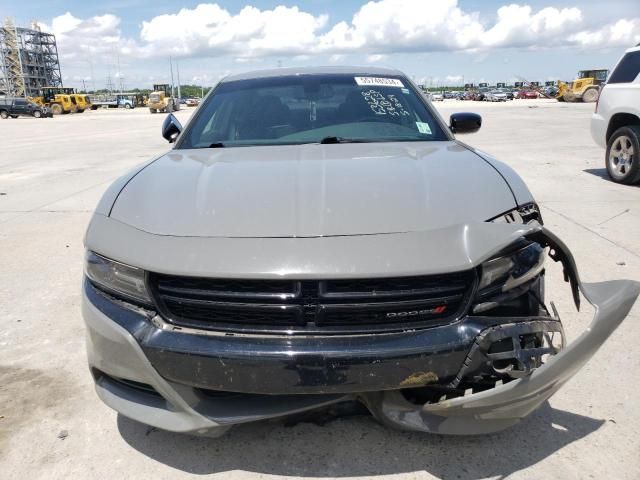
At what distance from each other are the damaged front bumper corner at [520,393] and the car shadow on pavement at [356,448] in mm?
225

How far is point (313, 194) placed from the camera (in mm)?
2078

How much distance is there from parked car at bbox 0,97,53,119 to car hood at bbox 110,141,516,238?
45972mm

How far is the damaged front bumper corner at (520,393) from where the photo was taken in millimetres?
1752

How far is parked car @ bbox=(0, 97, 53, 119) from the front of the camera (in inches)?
1626

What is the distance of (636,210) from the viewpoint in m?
6.02

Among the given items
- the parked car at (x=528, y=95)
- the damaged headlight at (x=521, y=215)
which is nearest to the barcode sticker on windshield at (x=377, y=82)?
the damaged headlight at (x=521, y=215)

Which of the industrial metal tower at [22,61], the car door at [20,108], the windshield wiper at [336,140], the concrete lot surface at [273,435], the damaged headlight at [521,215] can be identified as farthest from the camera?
the industrial metal tower at [22,61]

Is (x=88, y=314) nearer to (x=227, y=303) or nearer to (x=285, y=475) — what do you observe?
(x=227, y=303)

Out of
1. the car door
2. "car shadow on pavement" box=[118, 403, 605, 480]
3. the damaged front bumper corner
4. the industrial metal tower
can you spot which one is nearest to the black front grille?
the damaged front bumper corner

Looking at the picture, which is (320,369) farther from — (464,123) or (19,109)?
(19,109)

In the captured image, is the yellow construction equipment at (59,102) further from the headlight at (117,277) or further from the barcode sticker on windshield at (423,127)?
the headlight at (117,277)

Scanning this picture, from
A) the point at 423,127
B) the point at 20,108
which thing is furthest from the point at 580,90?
the point at 423,127

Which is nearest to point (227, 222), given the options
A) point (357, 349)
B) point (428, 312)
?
point (357, 349)

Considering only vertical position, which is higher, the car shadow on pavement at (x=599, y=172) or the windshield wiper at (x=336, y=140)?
the windshield wiper at (x=336, y=140)
